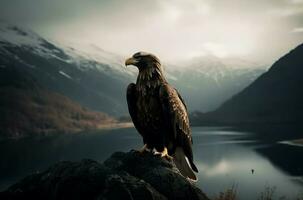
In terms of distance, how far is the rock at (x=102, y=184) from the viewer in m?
5.64

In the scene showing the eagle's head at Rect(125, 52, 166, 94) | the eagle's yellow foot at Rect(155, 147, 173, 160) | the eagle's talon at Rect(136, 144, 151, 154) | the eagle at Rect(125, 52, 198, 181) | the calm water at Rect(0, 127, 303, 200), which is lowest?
the calm water at Rect(0, 127, 303, 200)

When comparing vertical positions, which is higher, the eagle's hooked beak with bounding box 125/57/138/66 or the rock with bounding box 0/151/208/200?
the eagle's hooked beak with bounding box 125/57/138/66

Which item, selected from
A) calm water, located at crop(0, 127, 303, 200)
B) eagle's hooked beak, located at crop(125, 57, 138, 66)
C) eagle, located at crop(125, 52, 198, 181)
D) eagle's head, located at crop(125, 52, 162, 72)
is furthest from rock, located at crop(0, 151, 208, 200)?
calm water, located at crop(0, 127, 303, 200)

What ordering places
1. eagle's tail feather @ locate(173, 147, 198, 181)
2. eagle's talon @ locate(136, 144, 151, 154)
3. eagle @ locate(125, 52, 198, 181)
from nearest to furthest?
1. eagle's tail feather @ locate(173, 147, 198, 181)
2. eagle @ locate(125, 52, 198, 181)
3. eagle's talon @ locate(136, 144, 151, 154)

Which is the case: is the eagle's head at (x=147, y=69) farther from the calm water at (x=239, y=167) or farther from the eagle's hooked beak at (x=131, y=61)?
the calm water at (x=239, y=167)

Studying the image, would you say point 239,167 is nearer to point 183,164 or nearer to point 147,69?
point 183,164

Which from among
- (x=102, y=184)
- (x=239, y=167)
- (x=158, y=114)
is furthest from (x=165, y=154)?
(x=239, y=167)

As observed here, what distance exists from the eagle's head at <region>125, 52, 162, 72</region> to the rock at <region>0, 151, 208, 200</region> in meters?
1.81

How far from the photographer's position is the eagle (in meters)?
7.31

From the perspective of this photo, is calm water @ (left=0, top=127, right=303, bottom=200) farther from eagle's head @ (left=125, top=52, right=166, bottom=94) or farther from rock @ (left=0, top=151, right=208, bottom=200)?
rock @ (left=0, top=151, right=208, bottom=200)

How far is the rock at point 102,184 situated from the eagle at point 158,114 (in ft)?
1.97

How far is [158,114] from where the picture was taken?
24.2 feet

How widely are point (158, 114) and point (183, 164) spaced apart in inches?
43.1

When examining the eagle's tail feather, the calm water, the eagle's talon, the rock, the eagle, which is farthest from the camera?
the calm water
